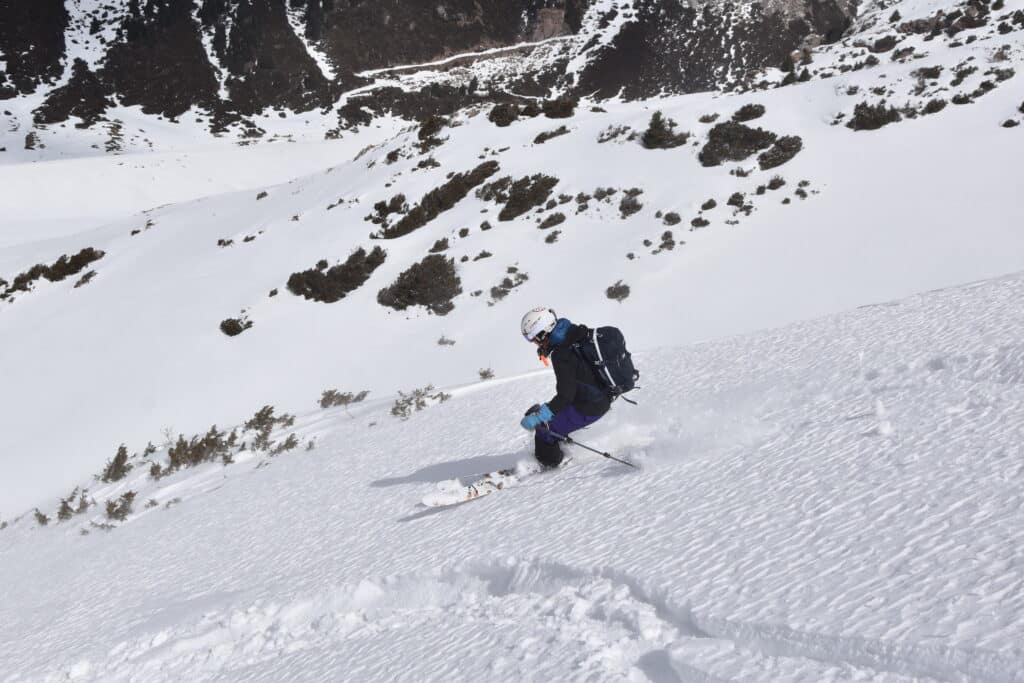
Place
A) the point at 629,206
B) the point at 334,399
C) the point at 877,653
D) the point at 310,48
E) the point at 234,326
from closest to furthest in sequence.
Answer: the point at 877,653
the point at 334,399
the point at 234,326
the point at 629,206
the point at 310,48

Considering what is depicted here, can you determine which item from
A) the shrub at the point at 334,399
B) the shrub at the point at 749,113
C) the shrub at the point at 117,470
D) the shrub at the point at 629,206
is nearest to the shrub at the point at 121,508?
the shrub at the point at 117,470

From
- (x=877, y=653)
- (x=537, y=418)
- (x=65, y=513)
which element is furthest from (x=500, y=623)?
(x=65, y=513)

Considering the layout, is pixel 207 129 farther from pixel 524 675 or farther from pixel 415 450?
pixel 524 675

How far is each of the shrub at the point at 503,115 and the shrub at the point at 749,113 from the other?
10.9m

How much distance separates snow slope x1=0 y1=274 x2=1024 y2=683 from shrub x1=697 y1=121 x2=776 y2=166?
1367 centimetres

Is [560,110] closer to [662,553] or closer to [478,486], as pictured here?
[478,486]

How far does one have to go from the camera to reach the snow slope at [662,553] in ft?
8.07

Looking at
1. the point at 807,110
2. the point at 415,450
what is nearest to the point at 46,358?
the point at 415,450

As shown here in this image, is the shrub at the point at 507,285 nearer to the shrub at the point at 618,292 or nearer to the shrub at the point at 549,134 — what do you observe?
the shrub at the point at 618,292

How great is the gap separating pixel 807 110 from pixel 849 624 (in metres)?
23.3

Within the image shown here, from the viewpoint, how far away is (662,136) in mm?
22141

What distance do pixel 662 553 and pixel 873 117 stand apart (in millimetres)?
21422

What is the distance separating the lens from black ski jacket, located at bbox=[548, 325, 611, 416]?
511 cm

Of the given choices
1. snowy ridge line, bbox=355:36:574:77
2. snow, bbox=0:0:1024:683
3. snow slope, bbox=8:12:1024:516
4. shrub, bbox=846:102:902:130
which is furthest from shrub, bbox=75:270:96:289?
snowy ridge line, bbox=355:36:574:77
